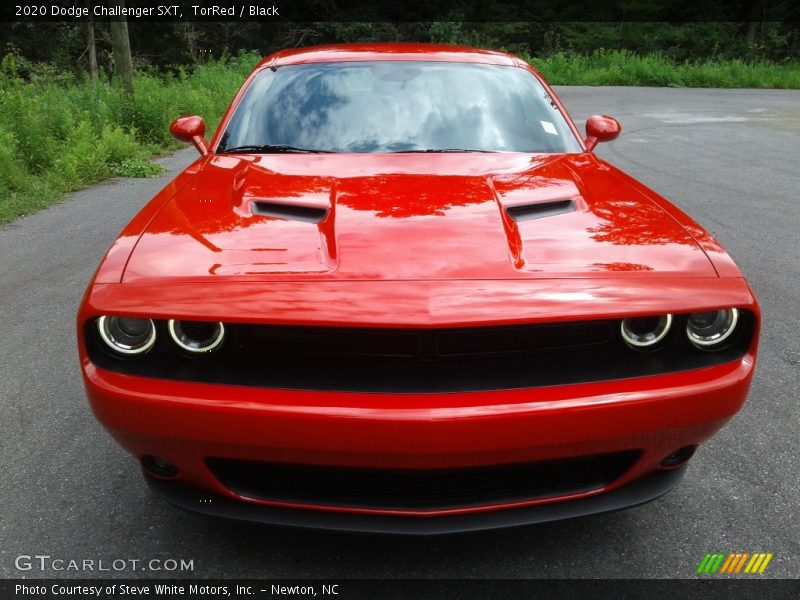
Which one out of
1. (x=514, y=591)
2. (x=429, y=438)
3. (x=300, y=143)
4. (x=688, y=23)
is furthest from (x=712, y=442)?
(x=688, y=23)

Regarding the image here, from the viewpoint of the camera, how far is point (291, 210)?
214 centimetres

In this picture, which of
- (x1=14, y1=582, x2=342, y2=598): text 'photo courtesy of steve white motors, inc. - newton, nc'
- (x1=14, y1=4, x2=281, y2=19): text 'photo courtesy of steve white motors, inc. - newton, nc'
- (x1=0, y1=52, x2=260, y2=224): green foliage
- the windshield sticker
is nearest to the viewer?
(x1=14, y1=582, x2=342, y2=598): text 'photo courtesy of steve white motors, inc. - newton, nc'

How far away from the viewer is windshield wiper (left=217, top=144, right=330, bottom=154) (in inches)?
110

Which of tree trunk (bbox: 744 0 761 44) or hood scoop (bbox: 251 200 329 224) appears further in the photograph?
tree trunk (bbox: 744 0 761 44)

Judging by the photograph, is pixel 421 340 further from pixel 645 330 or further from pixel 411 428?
pixel 645 330

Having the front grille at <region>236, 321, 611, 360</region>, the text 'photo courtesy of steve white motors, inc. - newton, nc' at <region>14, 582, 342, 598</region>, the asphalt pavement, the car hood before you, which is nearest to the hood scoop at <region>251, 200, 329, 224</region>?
the car hood

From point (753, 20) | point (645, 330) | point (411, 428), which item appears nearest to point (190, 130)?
point (411, 428)

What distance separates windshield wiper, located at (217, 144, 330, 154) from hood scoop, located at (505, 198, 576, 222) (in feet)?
3.10

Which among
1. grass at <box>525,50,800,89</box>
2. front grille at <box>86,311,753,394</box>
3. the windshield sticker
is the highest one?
the windshield sticker

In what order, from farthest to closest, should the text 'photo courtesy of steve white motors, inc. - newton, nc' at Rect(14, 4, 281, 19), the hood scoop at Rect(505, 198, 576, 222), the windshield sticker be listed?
the text 'photo courtesy of steve white motors, inc. - newton, nc' at Rect(14, 4, 281, 19) → the windshield sticker → the hood scoop at Rect(505, 198, 576, 222)

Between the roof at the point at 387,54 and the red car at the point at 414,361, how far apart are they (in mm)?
1517

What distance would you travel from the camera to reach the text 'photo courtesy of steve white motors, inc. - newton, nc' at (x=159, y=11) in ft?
87.1

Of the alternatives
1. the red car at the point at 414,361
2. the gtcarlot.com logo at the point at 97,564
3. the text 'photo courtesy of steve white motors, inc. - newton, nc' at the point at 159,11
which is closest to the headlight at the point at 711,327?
the red car at the point at 414,361

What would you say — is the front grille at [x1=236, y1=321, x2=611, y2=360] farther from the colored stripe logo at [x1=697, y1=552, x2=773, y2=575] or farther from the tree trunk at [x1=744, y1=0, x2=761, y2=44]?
the tree trunk at [x1=744, y1=0, x2=761, y2=44]
